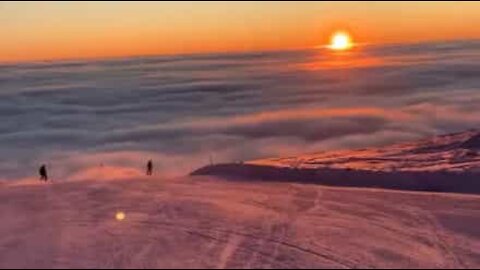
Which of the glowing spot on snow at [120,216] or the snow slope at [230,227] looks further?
the glowing spot on snow at [120,216]

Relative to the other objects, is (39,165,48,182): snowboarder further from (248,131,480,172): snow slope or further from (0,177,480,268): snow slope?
(0,177,480,268): snow slope

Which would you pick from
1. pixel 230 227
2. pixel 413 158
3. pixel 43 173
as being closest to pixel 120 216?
pixel 230 227

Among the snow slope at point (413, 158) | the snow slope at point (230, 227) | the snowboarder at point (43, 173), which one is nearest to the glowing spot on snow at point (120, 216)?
the snow slope at point (230, 227)

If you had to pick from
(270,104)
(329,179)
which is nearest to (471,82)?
(270,104)

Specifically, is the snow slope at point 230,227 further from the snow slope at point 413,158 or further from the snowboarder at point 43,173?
the snowboarder at point 43,173

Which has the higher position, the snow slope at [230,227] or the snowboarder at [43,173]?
the snowboarder at [43,173]

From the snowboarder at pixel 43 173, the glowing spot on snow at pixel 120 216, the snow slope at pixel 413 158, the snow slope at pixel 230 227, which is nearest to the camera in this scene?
the snow slope at pixel 230 227

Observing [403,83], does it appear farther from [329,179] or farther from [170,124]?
[329,179]

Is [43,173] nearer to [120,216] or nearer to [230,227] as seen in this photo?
[120,216]

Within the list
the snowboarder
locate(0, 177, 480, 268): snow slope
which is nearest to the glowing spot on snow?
locate(0, 177, 480, 268): snow slope
